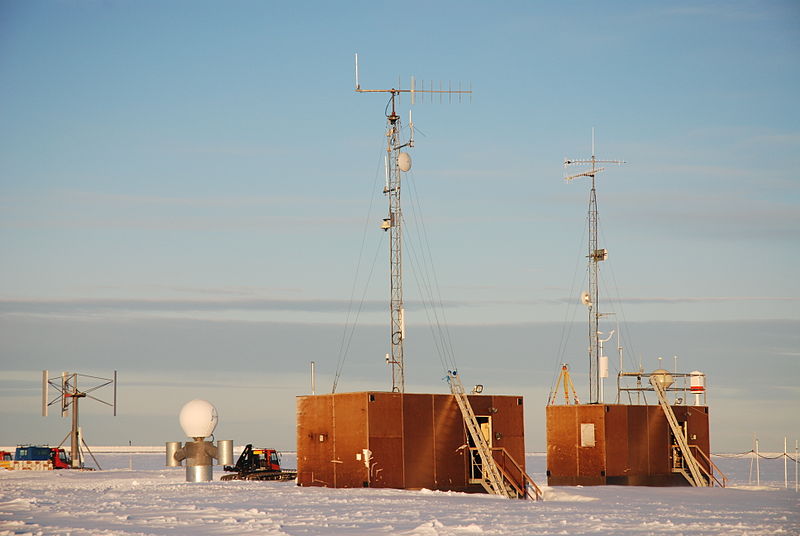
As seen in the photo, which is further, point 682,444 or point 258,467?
point 258,467

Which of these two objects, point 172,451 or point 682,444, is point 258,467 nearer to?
point 172,451

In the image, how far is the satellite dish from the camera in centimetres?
4362

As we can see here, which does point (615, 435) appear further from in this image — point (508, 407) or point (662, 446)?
point (508, 407)

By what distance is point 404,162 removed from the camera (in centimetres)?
4366

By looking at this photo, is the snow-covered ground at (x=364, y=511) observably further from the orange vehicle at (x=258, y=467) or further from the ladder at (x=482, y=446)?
the orange vehicle at (x=258, y=467)

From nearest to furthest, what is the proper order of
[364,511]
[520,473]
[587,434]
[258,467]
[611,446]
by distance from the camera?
[364,511] < [520,473] < [611,446] < [587,434] < [258,467]

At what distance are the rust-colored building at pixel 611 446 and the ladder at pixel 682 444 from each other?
0.33 metres

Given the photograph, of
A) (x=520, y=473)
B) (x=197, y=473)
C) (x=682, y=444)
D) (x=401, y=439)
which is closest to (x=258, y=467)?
(x=197, y=473)

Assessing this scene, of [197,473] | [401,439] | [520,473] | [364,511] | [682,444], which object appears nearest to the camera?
[364,511]

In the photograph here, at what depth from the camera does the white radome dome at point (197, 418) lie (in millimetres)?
45125

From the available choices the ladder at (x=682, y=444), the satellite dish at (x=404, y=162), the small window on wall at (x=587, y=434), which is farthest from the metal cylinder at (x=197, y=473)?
the ladder at (x=682, y=444)

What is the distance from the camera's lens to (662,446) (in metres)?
51.1

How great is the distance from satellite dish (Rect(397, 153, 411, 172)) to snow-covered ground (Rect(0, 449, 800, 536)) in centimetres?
1260

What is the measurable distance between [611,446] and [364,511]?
67.8 feet
